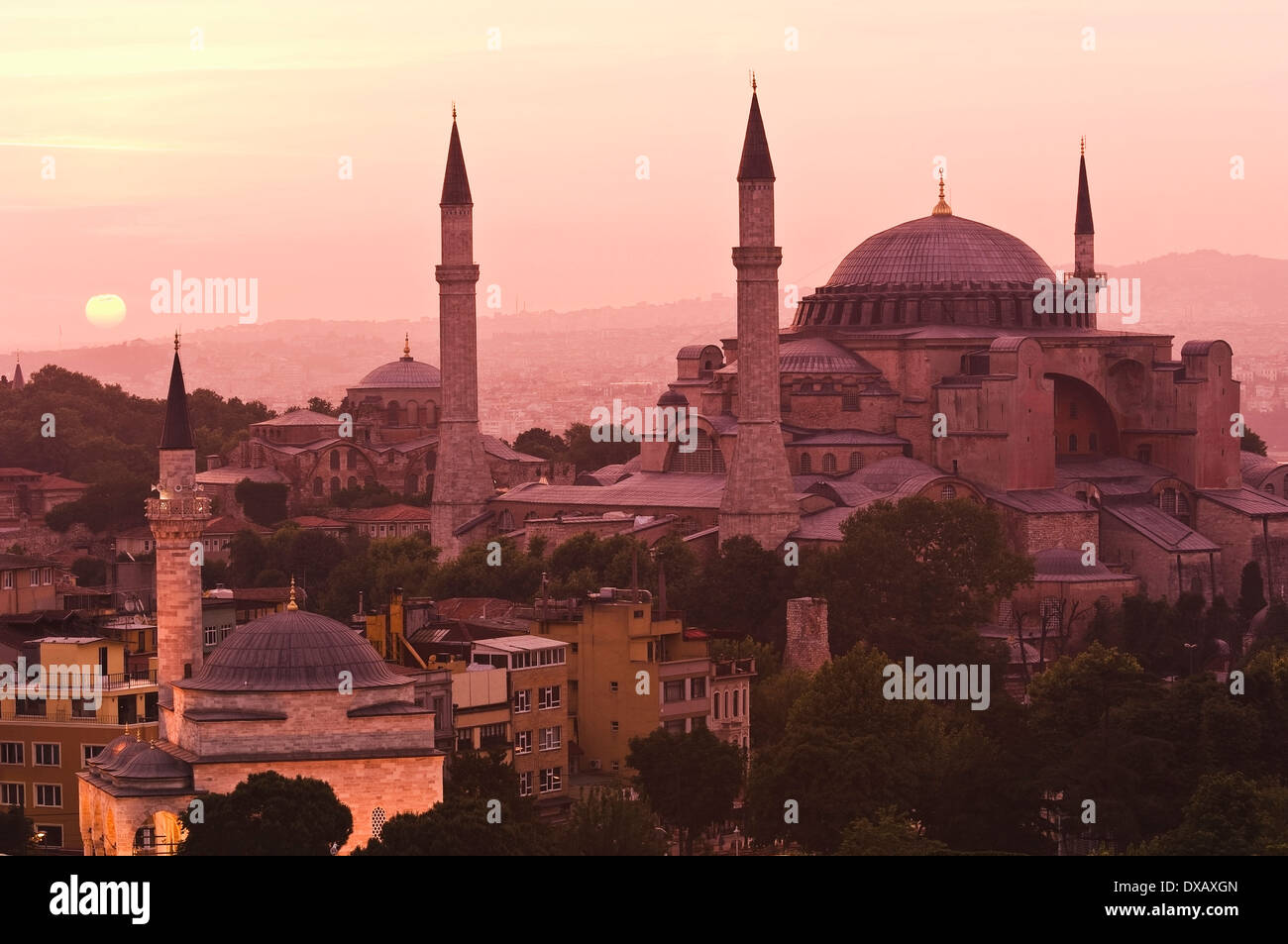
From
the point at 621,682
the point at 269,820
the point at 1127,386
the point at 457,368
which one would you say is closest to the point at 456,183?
the point at 457,368

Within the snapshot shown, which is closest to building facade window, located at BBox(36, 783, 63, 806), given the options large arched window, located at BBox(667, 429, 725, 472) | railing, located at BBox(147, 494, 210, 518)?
railing, located at BBox(147, 494, 210, 518)

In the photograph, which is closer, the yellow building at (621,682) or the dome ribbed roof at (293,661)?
the dome ribbed roof at (293,661)

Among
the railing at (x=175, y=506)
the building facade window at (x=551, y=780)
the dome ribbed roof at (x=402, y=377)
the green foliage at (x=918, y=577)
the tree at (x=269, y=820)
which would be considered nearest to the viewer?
the tree at (x=269, y=820)

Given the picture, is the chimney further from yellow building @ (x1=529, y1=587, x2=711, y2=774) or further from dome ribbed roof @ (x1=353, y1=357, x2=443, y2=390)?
dome ribbed roof @ (x1=353, y1=357, x2=443, y2=390)

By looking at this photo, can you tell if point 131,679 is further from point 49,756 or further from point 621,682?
point 621,682

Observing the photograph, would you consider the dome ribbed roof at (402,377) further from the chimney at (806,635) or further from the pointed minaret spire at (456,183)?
the chimney at (806,635)

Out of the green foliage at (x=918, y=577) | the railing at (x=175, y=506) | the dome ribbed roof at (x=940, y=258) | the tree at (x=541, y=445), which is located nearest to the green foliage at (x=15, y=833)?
the railing at (x=175, y=506)

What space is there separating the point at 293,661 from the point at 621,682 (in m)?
8.14

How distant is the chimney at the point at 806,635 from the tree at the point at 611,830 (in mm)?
15719

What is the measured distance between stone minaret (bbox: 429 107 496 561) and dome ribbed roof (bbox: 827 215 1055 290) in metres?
10.7

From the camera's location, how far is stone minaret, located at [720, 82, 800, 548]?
56.9m

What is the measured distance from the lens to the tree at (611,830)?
29672mm

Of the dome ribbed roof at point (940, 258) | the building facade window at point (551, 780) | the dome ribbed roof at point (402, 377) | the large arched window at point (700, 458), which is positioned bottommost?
the building facade window at point (551, 780)
